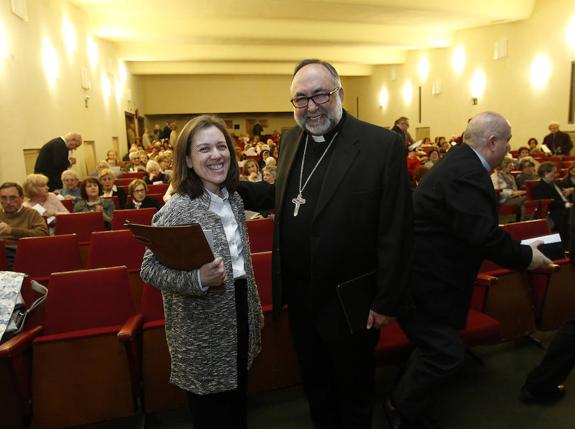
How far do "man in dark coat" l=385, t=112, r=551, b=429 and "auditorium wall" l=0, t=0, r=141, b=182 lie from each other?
6139mm

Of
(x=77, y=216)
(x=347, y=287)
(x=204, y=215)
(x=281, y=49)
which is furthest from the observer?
(x=281, y=49)

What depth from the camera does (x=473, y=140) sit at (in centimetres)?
198

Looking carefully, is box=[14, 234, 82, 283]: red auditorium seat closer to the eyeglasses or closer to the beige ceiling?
the eyeglasses

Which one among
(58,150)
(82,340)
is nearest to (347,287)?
(82,340)

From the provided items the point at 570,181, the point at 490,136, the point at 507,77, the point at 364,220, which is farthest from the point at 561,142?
the point at 364,220

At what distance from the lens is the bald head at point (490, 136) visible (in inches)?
76.3

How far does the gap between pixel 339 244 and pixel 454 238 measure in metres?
0.66

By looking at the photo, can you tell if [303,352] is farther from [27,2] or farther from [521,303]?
[27,2]

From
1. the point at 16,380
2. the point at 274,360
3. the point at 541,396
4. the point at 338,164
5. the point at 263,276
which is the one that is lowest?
the point at 541,396

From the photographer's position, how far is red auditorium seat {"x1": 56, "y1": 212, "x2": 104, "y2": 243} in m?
4.30

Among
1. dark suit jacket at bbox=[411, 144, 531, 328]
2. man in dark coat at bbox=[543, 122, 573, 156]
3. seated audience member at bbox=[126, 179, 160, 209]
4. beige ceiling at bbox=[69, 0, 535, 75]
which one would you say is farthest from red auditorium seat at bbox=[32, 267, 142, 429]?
man in dark coat at bbox=[543, 122, 573, 156]

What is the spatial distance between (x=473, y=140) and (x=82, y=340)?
2054 mm

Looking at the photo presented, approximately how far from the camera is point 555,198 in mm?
5098

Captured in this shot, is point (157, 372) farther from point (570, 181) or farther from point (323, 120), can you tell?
point (570, 181)
